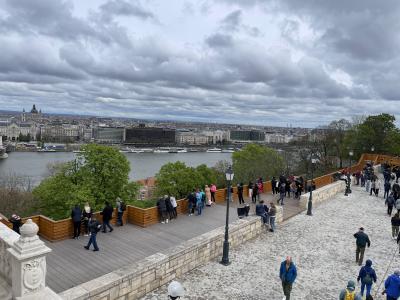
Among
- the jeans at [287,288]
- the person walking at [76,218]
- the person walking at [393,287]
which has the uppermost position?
the person walking at [76,218]

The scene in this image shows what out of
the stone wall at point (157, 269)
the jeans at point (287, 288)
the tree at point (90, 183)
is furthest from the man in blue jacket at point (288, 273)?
the tree at point (90, 183)

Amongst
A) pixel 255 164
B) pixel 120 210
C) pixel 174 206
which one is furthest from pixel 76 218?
pixel 255 164

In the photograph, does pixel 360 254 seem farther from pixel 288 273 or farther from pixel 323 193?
pixel 323 193

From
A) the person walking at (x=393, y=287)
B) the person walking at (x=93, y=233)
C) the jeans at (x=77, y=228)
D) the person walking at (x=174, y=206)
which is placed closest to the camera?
the person walking at (x=393, y=287)

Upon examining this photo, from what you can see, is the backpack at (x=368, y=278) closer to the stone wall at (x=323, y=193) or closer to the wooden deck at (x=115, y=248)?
the wooden deck at (x=115, y=248)

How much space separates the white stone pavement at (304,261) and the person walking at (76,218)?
11.4 ft

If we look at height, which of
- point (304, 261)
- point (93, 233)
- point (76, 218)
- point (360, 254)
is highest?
point (76, 218)

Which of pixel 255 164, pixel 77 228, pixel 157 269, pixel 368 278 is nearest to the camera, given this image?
pixel 368 278

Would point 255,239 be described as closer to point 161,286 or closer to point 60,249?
point 161,286

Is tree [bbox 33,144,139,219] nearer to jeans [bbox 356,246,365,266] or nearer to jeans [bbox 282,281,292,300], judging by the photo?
jeans [bbox 356,246,365,266]

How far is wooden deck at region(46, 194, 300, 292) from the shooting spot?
8.83 m

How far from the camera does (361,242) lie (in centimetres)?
1137

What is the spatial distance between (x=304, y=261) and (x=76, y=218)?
7400mm

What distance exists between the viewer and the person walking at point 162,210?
13.1m
